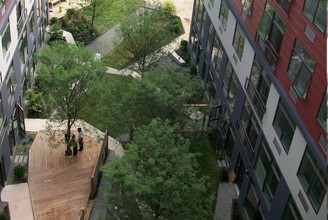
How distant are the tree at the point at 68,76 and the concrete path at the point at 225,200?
33.6 feet

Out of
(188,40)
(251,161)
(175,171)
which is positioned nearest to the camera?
(175,171)

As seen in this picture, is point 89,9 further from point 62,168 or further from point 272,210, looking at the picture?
point 272,210

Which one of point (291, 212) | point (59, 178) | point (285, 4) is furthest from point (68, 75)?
point (291, 212)

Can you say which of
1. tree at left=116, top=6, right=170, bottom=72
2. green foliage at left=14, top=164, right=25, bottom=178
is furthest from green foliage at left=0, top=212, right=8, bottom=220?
tree at left=116, top=6, right=170, bottom=72

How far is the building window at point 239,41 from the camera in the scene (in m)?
29.3

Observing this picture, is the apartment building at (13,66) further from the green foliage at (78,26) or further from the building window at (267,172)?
the building window at (267,172)

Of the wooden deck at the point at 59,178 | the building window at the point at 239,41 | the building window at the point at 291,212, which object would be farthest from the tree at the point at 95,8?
the building window at the point at 291,212

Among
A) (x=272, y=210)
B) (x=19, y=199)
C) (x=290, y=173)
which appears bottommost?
(x=19, y=199)

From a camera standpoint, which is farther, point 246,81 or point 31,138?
point 31,138

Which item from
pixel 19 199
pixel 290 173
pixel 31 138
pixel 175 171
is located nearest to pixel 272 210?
pixel 290 173

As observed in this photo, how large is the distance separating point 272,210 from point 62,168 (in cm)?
1348

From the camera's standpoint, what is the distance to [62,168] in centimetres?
3036

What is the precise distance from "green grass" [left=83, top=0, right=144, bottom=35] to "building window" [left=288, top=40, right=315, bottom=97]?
1118 inches

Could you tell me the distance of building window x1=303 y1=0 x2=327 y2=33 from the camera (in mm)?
19548
